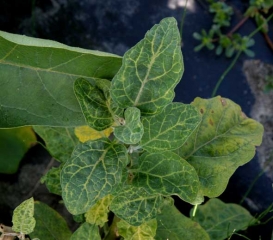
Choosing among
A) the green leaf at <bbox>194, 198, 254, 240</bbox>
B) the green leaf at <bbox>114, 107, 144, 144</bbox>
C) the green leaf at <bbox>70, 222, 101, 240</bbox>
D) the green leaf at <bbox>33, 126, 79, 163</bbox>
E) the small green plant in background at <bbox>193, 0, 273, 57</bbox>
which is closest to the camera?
the green leaf at <bbox>114, 107, 144, 144</bbox>

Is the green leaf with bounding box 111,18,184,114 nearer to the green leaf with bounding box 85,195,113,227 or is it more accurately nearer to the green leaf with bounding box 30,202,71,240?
the green leaf with bounding box 85,195,113,227

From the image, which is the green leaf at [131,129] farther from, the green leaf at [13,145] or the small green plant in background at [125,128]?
the green leaf at [13,145]

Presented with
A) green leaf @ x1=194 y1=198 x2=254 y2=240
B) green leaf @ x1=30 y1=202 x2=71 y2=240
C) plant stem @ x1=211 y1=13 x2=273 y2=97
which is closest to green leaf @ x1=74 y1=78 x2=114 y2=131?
green leaf @ x1=30 y1=202 x2=71 y2=240

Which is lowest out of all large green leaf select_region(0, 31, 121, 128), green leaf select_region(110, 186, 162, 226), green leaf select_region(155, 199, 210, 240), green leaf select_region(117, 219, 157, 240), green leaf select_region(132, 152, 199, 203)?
green leaf select_region(155, 199, 210, 240)

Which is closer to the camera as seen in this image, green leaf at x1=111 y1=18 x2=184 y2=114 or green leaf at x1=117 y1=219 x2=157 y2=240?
green leaf at x1=111 y1=18 x2=184 y2=114

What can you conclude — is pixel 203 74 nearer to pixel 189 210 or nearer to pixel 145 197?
pixel 189 210

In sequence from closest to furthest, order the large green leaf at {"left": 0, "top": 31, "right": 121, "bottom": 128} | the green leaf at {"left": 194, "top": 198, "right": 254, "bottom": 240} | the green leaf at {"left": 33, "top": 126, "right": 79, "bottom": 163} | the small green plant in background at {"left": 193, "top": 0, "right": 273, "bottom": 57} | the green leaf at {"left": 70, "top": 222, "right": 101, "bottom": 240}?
1. the large green leaf at {"left": 0, "top": 31, "right": 121, "bottom": 128}
2. the green leaf at {"left": 70, "top": 222, "right": 101, "bottom": 240}
3. the green leaf at {"left": 33, "top": 126, "right": 79, "bottom": 163}
4. the green leaf at {"left": 194, "top": 198, "right": 254, "bottom": 240}
5. the small green plant in background at {"left": 193, "top": 0, "right": 273, "bottom": 57}
